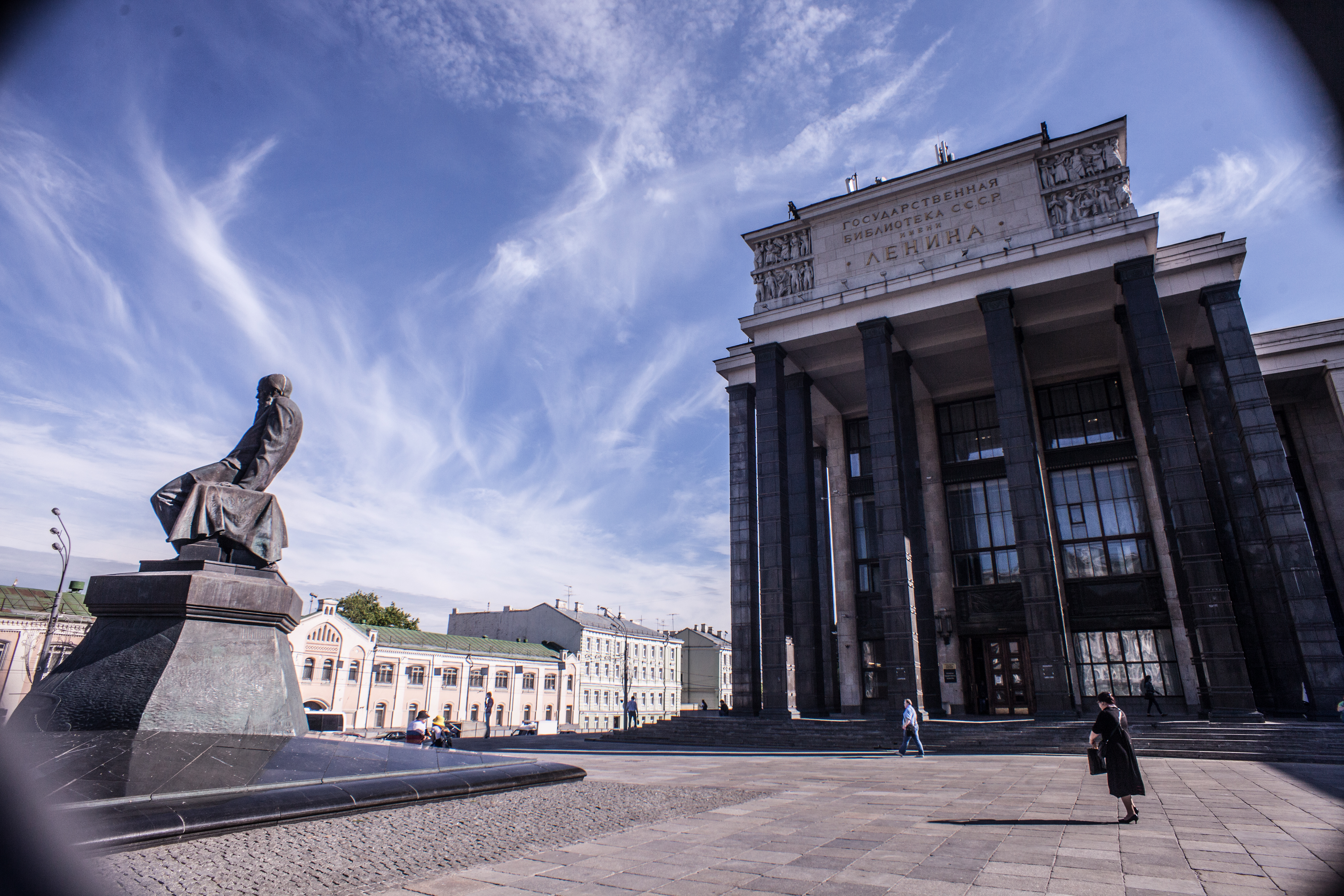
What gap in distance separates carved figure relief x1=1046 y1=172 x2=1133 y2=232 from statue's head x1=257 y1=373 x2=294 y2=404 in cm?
2929

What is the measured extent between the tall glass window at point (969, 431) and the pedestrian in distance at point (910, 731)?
18.5 meters

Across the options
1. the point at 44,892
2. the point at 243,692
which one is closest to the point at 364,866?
the point at 44,892

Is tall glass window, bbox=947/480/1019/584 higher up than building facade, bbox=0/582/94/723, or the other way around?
tall glass window, bbox=947/480/1019/584

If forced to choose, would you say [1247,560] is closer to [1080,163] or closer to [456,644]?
[1080,163]

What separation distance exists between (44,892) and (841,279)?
3300 centimetres

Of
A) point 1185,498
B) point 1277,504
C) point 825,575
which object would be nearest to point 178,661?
point 1185,498

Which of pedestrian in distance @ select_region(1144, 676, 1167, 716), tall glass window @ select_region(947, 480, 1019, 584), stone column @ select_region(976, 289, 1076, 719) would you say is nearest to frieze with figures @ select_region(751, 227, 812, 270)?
stone column @ select_region(976, 289, 1076, 719)

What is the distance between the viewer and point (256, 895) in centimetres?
442

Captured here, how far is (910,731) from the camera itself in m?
18.6

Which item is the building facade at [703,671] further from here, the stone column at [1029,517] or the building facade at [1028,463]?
the stone column at [1029,517]

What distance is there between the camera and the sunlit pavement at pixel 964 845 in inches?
201

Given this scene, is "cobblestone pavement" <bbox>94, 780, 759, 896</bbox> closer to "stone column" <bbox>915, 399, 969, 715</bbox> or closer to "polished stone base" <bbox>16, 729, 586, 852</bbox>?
"polished stone base" <bbox>16, 729, 586, 852</bbox>

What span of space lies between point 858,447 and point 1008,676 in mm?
13542

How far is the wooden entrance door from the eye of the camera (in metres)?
30.0
